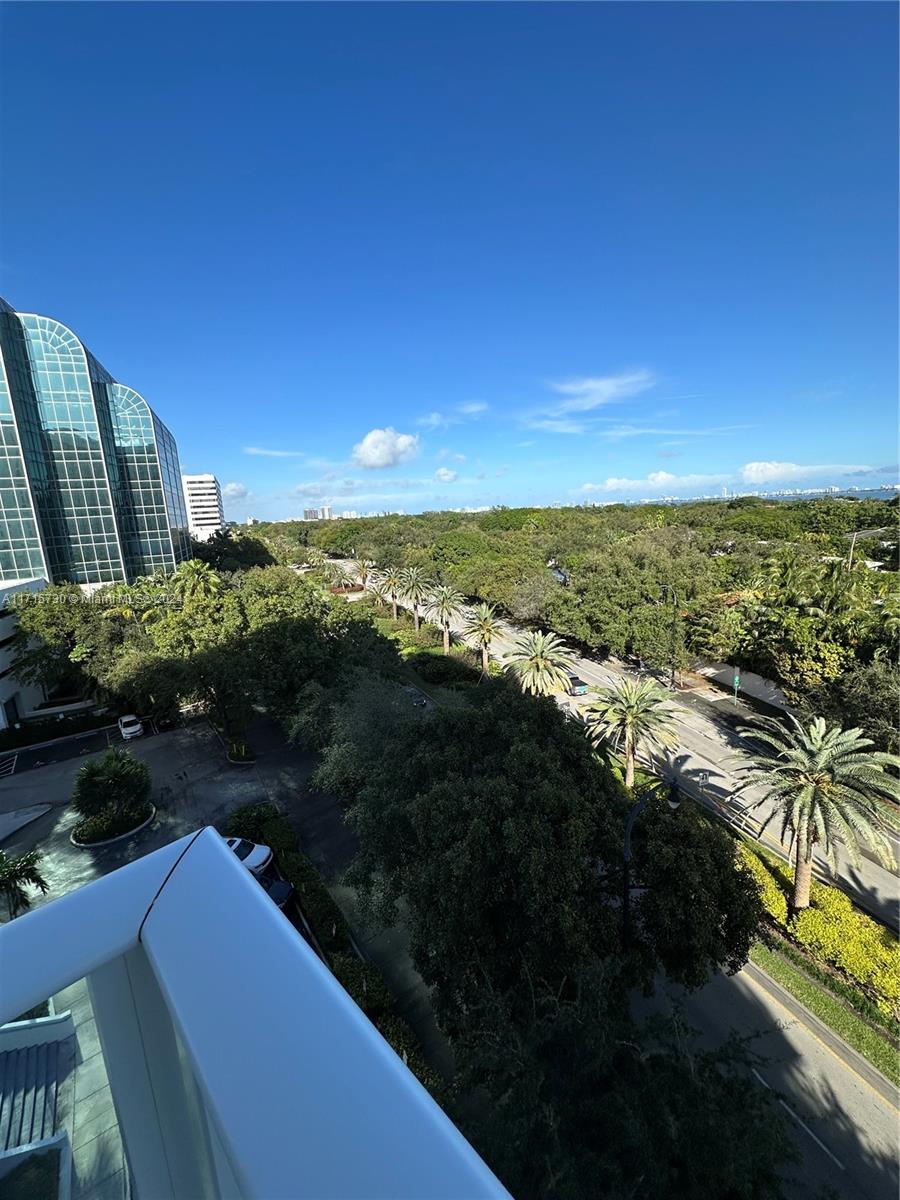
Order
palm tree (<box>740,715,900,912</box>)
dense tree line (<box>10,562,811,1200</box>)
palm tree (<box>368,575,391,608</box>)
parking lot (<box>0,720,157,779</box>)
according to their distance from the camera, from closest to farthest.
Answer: dense tree line (<box>10,562,811,1200</box>)
palm tree (<box>740,715,900,912</box>)
parking lot (<box>0,720,157,779</box>)
palm tree (<box>368,575,391,608</box>)

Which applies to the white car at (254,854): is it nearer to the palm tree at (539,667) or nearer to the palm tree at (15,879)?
the palm tree at (15,879)

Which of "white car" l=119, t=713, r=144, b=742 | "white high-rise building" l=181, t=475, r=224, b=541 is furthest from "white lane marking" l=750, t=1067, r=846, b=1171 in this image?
"white high-rise building" l=181, t=475, r=224, b=541

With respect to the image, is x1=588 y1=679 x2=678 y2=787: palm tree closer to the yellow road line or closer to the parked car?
the yellow road line

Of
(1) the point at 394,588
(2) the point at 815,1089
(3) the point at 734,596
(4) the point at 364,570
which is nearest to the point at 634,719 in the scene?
(2) the point at 815,1089

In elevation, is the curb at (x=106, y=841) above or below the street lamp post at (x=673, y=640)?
below

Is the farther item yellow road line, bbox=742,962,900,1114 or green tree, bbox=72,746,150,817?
green tree, bbox=72,746,150,817

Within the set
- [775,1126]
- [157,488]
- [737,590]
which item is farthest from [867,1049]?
[157,488]

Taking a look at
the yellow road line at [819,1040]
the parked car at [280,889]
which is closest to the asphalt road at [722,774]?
the yellow road line at [819,1040]
